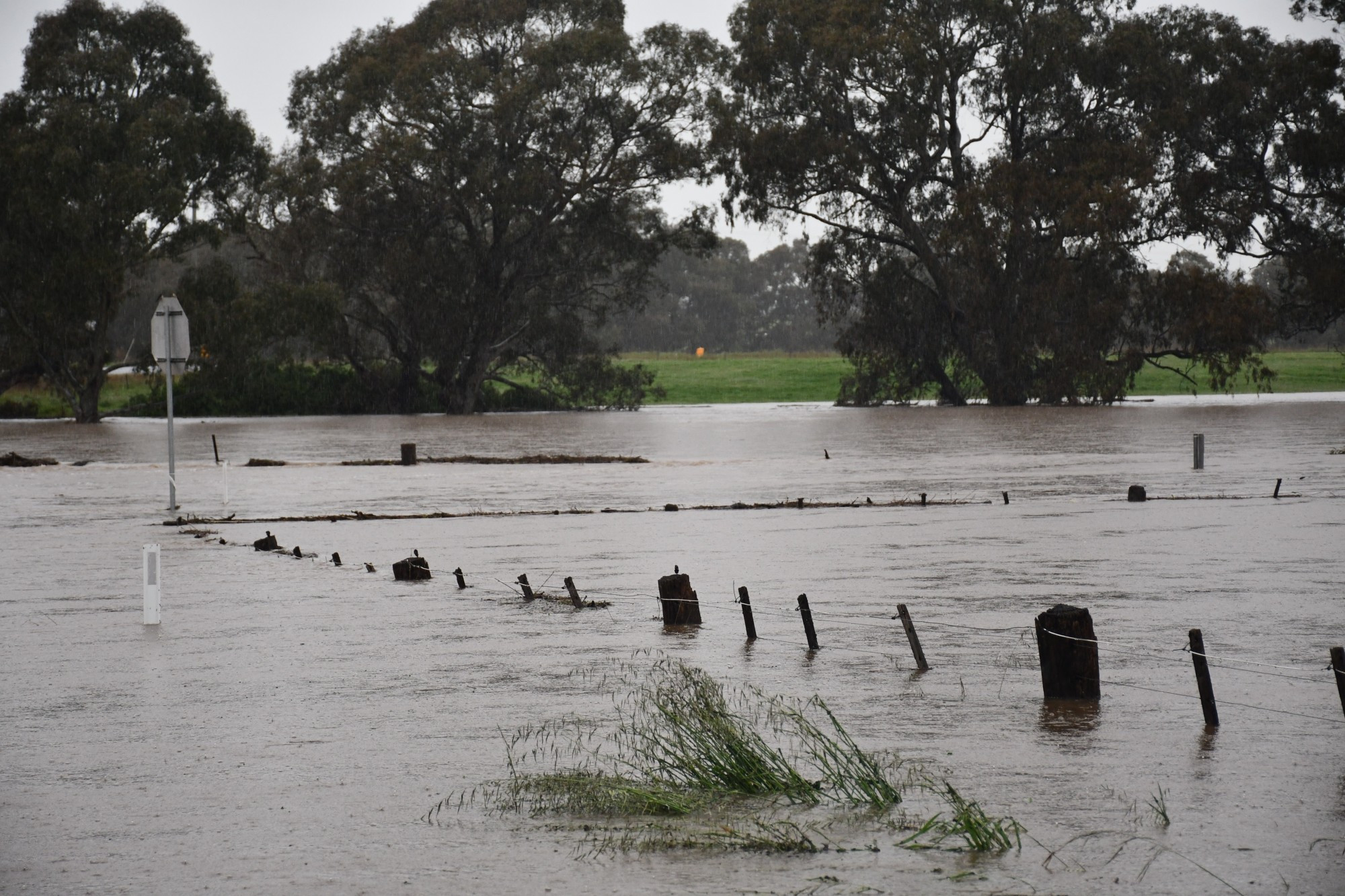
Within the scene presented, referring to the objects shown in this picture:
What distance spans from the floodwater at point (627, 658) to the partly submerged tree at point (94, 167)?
123 feet

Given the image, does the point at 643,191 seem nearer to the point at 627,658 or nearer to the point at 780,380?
the point at 780,380

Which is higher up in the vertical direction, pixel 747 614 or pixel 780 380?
pixel 780 380

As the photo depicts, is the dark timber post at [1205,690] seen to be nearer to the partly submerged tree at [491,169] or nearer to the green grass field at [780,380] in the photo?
the partly submerged tree at [491,169]

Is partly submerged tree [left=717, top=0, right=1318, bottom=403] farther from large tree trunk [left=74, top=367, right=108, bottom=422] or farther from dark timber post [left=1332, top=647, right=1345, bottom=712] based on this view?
dark timber post [left=1332, top=647, right=1345, bottom=712]

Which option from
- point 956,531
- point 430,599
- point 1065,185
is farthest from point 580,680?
point 1065,185

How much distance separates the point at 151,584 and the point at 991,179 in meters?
56.7

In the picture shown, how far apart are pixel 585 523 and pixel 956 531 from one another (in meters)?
4.64

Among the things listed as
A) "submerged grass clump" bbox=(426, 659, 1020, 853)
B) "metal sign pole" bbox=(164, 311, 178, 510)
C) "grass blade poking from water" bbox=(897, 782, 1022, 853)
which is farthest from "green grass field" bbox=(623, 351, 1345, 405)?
"grass blade poking from water" bbox=(897, 782, 1022, 853)

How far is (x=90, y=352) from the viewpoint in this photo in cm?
6319

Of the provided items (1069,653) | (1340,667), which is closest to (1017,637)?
(1069,653)

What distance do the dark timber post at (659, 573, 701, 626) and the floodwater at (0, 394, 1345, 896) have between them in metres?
0.17

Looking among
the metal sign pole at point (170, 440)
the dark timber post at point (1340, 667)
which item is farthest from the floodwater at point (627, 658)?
the metal sign pole at point (170, 440)

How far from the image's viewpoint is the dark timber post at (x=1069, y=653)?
916 cm

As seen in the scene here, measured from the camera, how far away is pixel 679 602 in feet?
40.1
